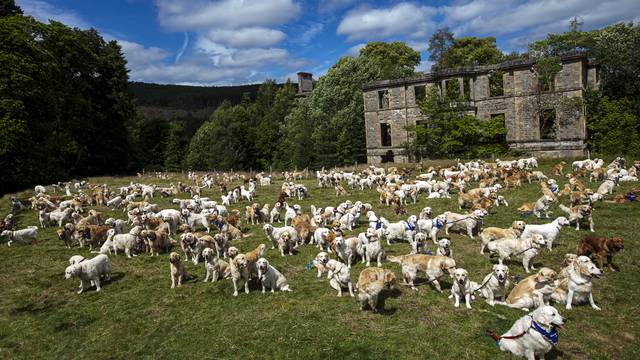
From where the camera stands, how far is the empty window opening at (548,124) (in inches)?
1892

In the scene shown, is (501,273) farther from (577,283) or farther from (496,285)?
(577,283)

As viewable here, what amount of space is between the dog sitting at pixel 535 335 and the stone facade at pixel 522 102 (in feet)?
147

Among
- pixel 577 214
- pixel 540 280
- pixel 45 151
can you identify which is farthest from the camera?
pixel 45 151

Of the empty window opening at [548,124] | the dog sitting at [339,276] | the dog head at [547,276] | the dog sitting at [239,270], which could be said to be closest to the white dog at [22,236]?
the dog sitting at [239,270]

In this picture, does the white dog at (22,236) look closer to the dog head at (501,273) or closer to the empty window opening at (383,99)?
the dog head at (501,273)

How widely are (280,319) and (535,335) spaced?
5.68 m

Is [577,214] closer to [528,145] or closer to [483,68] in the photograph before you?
[528,145]

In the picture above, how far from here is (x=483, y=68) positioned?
51406 millimetres

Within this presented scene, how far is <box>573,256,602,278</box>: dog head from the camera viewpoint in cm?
953

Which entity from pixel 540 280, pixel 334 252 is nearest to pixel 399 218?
pixel 334 252

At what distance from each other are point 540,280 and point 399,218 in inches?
423

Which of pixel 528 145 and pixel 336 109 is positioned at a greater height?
pixel 336 109

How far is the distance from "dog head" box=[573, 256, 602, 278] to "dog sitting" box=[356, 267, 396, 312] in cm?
435

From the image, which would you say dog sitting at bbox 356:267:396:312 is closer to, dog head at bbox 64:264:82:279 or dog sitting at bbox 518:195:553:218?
dog head at bbox 64:264:82:279
